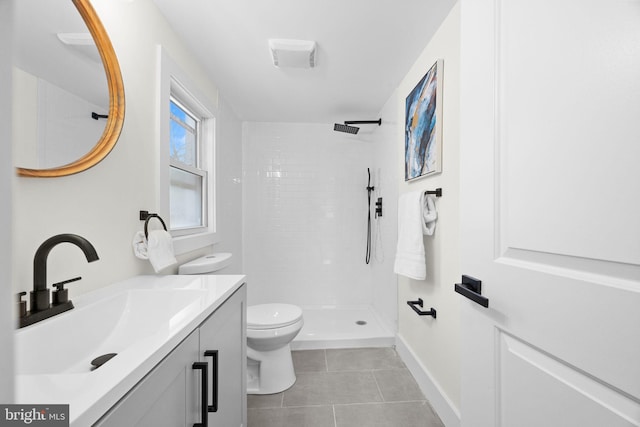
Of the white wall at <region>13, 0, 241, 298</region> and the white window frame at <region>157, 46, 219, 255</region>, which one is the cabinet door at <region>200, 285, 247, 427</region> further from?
the white window frame at <region>157, 46, 219, 255</region>

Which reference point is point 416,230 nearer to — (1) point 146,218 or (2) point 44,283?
(1) point 146,218

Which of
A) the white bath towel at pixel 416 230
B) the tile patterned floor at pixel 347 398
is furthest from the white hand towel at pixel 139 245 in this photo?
the white bath towel at pixel 416 230

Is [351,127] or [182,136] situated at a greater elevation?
[351,127]

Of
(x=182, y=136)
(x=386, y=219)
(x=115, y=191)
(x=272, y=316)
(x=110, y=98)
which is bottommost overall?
(x=272, y=316)

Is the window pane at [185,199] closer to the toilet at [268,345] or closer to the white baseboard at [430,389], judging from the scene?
the toilet at [268,345]

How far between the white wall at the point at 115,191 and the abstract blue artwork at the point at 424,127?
1.53 m

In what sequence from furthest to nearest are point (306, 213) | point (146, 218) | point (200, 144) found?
point (306, 213) → point (200, 144) → point (146, 218)

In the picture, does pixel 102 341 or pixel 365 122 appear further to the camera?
pixel 365 122

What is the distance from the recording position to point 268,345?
1.74m

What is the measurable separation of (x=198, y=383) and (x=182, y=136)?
1717 millimetres

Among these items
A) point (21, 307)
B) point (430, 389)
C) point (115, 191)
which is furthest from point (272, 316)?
point (21, 307)

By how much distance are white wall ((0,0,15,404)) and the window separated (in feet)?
5.38

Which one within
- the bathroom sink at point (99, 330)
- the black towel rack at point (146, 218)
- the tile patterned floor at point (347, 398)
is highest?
the black towel rack at point (146, 218)

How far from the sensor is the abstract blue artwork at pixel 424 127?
151 cm
